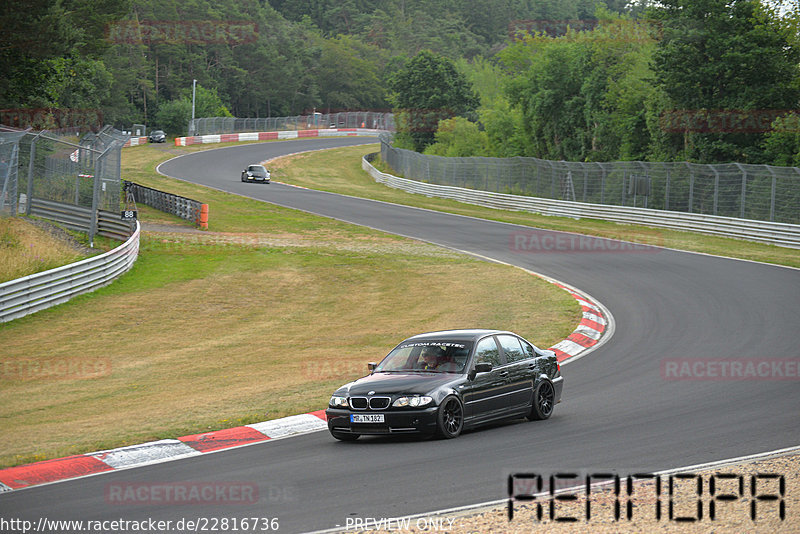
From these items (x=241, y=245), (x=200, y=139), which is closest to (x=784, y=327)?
(x=241, y=245)

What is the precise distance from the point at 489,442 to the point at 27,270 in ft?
51.0

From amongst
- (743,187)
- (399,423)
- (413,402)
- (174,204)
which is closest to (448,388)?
(413,402)

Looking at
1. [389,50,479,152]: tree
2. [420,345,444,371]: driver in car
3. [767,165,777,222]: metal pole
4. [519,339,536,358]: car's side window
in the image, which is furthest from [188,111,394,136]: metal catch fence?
[420,345,444,371]: driver in car

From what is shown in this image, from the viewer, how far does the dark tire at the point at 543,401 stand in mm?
12430

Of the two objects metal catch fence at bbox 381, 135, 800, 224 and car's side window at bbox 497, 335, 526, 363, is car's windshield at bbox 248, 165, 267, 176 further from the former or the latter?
car's side window at bbox 497, 335, 526, 363

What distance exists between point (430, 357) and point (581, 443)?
8.04 ft

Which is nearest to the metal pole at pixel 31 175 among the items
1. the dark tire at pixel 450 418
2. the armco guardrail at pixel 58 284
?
the armco guardrail at pixel 58 284

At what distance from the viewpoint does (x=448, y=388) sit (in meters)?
11.1

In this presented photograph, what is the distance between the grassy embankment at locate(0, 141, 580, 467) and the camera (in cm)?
1347

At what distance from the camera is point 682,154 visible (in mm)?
47188

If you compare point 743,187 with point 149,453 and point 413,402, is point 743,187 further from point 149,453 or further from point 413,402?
point 149,453

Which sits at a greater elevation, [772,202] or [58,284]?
[772,202]

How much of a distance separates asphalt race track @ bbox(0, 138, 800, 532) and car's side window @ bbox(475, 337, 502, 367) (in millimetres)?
908

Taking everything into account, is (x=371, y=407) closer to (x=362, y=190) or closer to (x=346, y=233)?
(x=346, y=233)
